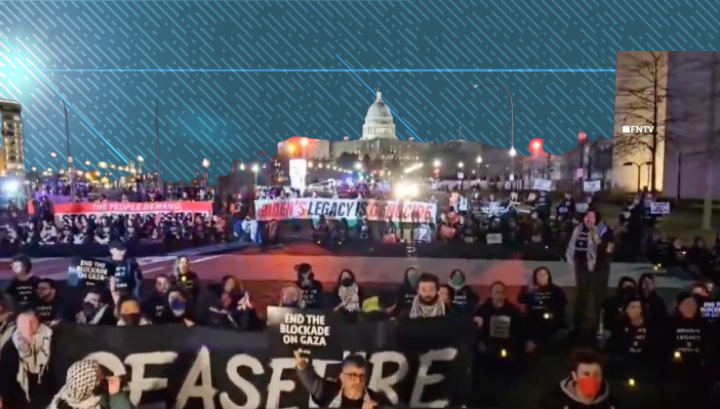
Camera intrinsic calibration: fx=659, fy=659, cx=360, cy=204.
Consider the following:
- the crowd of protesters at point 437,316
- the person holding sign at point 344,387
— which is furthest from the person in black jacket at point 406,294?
the person holding sign at point 344,387

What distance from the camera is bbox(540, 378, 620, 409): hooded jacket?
4074 millimetres

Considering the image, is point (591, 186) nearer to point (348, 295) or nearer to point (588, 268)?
point (588, 268)

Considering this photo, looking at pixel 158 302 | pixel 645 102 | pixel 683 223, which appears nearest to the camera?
pixel 158 302

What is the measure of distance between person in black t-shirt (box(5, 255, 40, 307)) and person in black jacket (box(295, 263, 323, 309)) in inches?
88.4

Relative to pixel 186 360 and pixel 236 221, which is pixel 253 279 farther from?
pixel 186 360

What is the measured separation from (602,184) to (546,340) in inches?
64.1

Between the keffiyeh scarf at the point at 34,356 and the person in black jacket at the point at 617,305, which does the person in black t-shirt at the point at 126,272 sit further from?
the person in black jacket at the point at 617,305

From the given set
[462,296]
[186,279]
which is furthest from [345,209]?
[186,279]

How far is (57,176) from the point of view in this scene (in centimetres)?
655

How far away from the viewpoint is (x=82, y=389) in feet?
13.6

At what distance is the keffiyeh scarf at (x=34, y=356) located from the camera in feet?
15.4

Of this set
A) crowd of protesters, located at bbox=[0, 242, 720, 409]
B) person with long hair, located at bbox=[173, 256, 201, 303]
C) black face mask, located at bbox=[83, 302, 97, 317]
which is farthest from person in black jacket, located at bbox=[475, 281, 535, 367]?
black face mask, located at bbox=[83, 302, 97, 317]

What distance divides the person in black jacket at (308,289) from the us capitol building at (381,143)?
4.04 ft

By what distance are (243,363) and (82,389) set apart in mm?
1072
